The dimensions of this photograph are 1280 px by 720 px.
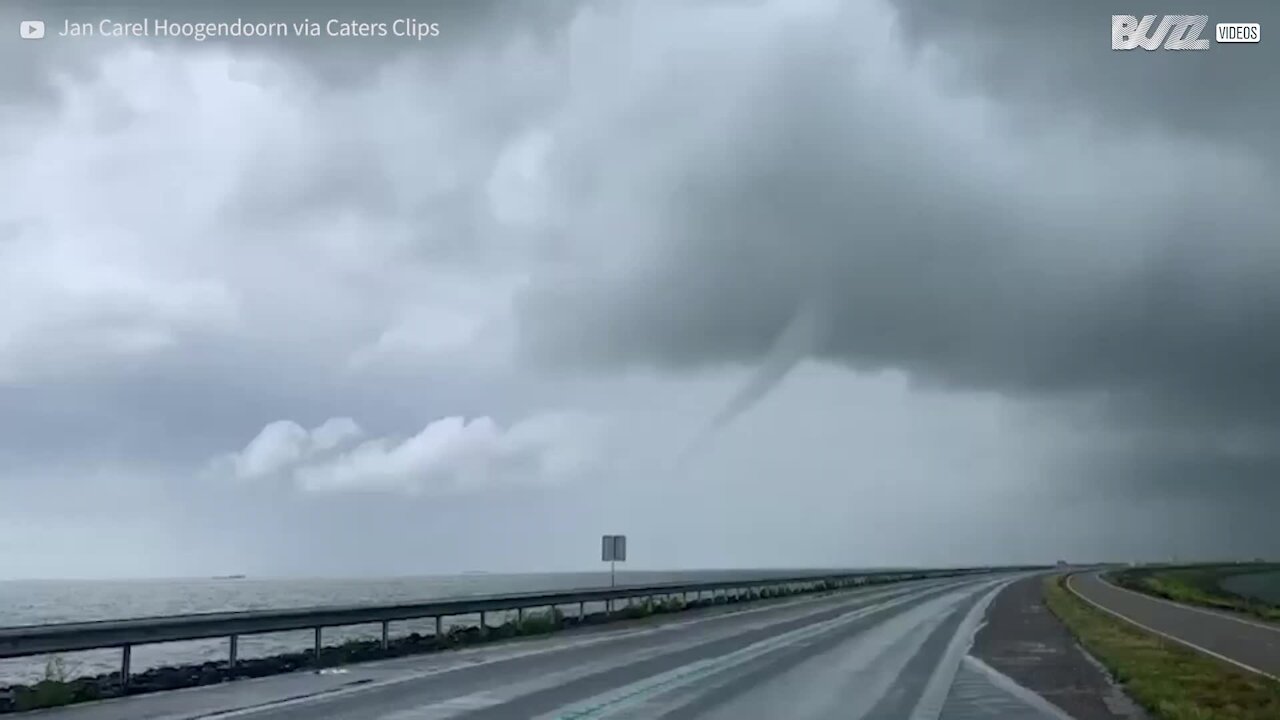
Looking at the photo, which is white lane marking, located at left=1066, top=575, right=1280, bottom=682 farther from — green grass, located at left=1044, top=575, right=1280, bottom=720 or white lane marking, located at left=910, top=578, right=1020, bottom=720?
white lane marking, located at left=910, top=578, right=1020, bottom=720

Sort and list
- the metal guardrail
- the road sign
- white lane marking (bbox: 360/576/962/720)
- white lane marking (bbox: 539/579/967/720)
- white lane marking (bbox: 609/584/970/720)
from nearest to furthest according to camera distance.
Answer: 1. white lane marking (bbox: 360/576/962/720)
2. white lane marking (bbox: 539/579/967/720)
3. white lane marking (bbox: 609/584/970/720)
4. the metal guardrail
5. the road sign

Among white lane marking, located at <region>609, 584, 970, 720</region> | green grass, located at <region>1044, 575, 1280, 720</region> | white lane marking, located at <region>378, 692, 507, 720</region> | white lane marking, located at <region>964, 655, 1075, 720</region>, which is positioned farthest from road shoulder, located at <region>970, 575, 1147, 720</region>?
white lane marking, located at <region>378, 692, 507, 720</region>

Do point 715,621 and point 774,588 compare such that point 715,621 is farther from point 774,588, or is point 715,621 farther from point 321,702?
point 774,588

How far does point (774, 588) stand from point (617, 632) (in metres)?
38.7

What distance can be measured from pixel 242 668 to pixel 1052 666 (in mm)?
14201

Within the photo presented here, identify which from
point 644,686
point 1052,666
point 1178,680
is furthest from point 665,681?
point 1178,680

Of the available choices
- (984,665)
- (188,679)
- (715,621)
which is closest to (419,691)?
(188,679)

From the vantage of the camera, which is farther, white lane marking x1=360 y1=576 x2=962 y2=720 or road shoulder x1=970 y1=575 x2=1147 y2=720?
road shoulder x1=970 y1=575 x2=1147 y2=720

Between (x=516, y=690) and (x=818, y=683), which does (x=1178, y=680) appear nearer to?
(x=818, y=683)

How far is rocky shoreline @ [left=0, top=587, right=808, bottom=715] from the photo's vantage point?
1706cm

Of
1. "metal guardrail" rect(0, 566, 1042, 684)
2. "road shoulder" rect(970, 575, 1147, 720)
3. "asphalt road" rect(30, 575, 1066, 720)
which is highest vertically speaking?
"metal guardrail" rect(0, 566, 1042, 684)

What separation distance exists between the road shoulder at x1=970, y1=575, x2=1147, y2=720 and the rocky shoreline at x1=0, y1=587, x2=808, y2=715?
37.9 feet

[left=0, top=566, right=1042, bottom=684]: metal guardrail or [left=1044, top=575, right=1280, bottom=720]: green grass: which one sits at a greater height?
[left=0, top=566, right=1042, bottom=684]: metal guardrail

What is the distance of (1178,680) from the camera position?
68.9 feet
